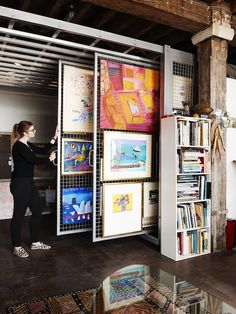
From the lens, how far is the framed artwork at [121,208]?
3600mm

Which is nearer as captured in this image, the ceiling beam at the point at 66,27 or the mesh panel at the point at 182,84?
the ceiling beam at the point at 66,27

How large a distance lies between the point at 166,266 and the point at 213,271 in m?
0.52

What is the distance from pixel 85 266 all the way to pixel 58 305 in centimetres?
87

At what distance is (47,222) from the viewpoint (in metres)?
5.19

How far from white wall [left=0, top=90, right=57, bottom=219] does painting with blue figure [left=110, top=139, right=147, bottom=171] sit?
109 inches

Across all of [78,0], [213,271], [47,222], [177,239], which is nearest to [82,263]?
[177,239]

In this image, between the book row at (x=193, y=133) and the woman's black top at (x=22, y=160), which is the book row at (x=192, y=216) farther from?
the woman's black top at (x=22, y=160)

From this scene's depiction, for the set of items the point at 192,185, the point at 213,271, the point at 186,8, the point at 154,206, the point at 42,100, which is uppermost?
the point at 186,8

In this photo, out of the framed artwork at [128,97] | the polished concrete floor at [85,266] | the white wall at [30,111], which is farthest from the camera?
the white wall at [30,111]

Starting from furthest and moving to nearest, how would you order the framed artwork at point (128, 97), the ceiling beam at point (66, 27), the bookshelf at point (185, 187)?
1. the framed artwork at point (128, 97)
2. the bookshelf at point (185, 187)
3. the ceiling beam at point (66, 27)

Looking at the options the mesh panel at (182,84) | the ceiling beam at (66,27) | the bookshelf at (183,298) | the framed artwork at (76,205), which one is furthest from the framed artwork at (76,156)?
the bookshelf at (183,298)

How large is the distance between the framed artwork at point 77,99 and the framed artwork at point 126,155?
0.59 m

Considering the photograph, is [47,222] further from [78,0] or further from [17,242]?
[78,0]

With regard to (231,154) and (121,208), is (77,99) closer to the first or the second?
(121,208)
